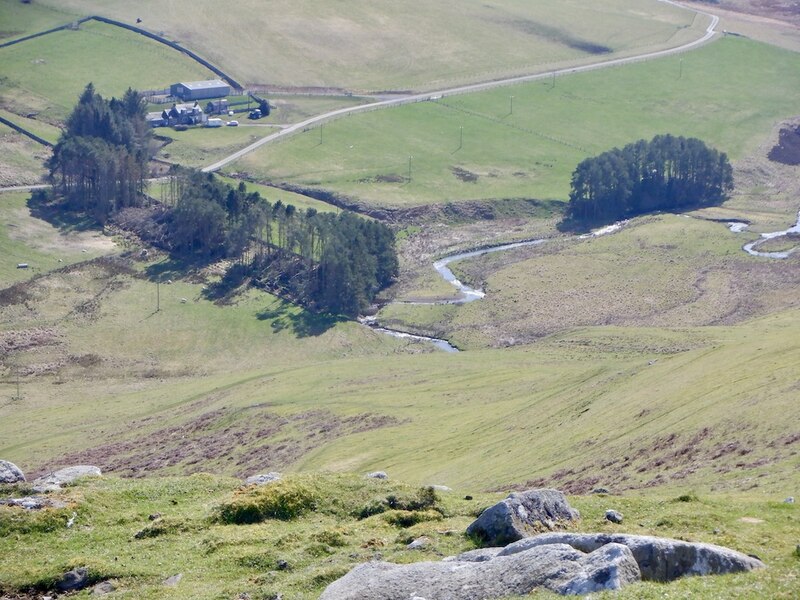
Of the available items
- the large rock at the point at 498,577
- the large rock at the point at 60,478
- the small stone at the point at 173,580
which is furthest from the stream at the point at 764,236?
the large rock at the point at 498,577

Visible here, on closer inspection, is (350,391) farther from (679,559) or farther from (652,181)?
(652,181)

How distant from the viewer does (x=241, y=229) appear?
164375 mm

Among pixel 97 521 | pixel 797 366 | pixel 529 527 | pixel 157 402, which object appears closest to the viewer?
pixel 529 527

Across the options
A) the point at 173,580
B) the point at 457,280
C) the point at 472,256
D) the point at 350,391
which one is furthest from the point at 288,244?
the point at 173,580

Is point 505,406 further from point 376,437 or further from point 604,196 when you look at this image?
point 604,196

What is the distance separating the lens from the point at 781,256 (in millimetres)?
164125

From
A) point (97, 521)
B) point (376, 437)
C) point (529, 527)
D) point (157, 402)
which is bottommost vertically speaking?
point (157, 402)

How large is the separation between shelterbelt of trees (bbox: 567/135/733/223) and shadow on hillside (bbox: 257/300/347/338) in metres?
56.8

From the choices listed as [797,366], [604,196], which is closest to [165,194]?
[604,196]

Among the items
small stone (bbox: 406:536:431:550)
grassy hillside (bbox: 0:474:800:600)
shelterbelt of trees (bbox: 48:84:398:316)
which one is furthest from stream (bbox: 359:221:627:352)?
small stone (bbox: 406:536:431:550)

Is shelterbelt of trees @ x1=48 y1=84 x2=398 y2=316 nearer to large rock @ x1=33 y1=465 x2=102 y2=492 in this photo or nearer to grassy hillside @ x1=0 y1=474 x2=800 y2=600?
large rock @ x1=33 y1=465 x2=102 y2=492

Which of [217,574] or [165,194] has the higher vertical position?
[217,574]

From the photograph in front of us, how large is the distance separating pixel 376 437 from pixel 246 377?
3443 centimetres

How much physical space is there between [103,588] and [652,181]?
165259 mm
